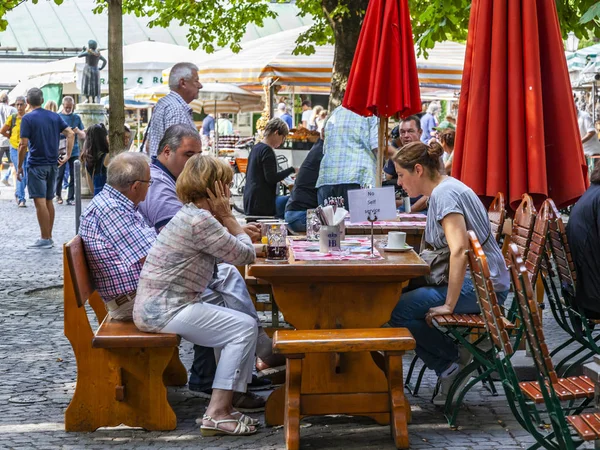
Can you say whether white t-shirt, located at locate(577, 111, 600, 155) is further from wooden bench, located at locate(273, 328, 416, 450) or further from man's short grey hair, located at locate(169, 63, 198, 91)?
wooden bench, located at locate(273, 328, 416, 450)

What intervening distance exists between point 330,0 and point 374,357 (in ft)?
29.5

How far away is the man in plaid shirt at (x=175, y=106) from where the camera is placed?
848cm

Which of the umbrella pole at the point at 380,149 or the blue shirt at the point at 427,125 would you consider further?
the blue shirt at the point at 427,125

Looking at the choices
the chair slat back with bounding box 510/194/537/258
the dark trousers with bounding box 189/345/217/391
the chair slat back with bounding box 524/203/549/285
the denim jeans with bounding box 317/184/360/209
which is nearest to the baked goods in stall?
the denim jeans with bounding box 317/184/360/209

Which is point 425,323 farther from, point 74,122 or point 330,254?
point 74,122

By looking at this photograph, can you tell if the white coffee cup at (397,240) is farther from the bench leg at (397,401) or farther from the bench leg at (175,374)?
the bench leg at (175,374)

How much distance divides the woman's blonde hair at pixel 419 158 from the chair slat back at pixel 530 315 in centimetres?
196

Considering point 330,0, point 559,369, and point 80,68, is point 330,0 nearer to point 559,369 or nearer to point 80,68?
point 559,369

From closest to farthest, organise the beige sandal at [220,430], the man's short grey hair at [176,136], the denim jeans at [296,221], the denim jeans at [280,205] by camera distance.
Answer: the beige sandal at [220,430]
the man's short grey hair at [176,136]
the denim jeans at [296,221]
the denim jeans at [280,205]

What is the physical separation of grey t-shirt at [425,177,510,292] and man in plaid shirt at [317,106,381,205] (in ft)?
11.0

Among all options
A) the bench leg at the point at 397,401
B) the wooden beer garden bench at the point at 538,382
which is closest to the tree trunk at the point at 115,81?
the bench leg at the point at 397,401

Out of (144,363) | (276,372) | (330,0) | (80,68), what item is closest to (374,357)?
(276,372)

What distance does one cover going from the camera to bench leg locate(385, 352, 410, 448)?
5078mm

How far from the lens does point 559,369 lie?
255 inches
